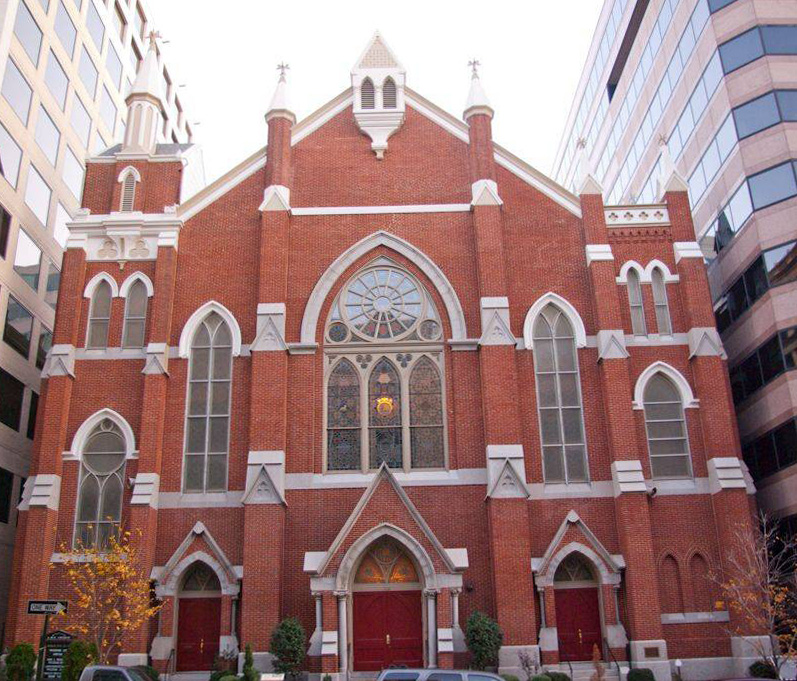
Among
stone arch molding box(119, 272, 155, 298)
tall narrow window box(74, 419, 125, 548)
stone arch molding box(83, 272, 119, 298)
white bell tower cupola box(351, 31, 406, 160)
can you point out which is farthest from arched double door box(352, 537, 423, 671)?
white bell tower cupola box(351, 31, 406, 160)

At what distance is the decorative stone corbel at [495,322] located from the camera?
2528 centimetres

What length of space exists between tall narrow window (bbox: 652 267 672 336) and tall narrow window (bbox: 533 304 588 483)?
281cm

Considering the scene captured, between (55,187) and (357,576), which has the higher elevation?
(55,187)

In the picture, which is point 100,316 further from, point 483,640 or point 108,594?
point 483,640

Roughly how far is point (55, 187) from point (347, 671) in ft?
77.9

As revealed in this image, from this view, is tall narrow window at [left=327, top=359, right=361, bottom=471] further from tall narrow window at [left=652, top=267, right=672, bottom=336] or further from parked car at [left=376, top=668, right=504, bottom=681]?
tall narrow window at [left=652, top=267, right=672, bottom=336]

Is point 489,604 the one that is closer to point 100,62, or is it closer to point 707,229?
point 707,229

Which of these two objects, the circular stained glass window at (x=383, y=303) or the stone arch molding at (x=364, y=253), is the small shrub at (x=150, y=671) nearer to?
the stone arch molding at (x=364, y=253)

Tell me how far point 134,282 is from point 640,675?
60.6ft

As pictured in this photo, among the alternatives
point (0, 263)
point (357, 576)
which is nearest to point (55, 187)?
point (0, 263)

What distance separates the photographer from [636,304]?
2670 cm

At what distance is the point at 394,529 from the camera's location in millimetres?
22766

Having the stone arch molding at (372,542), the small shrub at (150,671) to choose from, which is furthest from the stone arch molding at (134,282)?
the small shrub at (150,671)

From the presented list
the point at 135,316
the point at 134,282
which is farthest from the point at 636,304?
the point at 134,282
